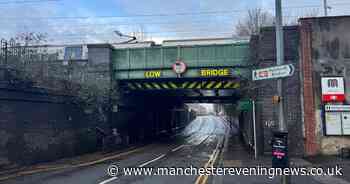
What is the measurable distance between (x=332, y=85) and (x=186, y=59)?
396 inches

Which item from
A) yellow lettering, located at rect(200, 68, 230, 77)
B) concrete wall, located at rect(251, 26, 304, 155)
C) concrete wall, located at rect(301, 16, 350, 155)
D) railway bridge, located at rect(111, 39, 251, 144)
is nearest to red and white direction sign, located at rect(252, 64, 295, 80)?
concrete wall, located at rect(251, 26, 304, 155)

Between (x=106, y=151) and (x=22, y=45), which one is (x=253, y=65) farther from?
(x=22, y=45)

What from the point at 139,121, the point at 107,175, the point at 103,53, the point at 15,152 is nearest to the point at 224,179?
the point at 107,175

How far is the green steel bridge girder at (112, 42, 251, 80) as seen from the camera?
2503cm

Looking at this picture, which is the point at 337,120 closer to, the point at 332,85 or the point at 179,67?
the point at 332,85

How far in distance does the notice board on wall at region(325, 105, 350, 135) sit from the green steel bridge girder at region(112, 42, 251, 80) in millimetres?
6359

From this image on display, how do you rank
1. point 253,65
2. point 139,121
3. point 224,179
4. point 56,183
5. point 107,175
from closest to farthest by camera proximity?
point 56,183, point 224,179, point 107,175, point 253,65, point 139,121

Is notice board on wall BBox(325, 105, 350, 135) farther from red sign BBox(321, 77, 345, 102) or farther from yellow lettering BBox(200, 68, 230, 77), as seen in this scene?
yellow lettering BBox(200, 68, 230, 77)

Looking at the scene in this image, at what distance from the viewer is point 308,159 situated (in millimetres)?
18172

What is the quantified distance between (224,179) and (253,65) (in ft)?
39.9

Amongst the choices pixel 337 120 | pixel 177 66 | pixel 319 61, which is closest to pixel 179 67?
pixel 177 66

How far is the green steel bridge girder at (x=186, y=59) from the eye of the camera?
985 inches

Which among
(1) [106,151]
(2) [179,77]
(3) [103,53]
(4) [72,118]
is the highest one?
(3) [103,53]

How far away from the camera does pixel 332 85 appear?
19281mm
